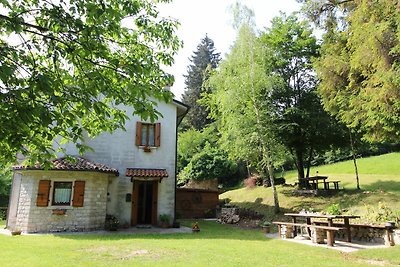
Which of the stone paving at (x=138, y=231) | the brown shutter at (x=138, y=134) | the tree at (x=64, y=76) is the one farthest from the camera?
the brown shutter at (x=138, y=134)

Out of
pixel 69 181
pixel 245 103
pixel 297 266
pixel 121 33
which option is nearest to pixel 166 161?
pixel 69 181

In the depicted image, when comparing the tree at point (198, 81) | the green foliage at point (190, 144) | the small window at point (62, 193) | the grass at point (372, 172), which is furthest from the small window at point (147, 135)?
the tree at point (198, 81)

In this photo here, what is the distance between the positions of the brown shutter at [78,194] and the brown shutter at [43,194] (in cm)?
101

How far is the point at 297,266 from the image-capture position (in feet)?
20.5

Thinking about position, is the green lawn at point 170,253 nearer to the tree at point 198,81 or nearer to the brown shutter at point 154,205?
the brown shutter at point 154,205

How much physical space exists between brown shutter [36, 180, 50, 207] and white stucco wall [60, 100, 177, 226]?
200 centimetres

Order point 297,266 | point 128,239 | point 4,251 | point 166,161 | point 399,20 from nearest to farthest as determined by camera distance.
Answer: point 297,266 < point 4,251 < point 399,20 < point 128,239 < point 166,161

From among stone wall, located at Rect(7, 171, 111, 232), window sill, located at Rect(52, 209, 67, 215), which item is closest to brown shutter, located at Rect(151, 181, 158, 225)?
stone wall, located at Rect(7, 171, 111, 232)

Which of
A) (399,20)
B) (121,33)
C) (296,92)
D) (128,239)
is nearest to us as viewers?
(121,33)

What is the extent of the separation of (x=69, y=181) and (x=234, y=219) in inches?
331

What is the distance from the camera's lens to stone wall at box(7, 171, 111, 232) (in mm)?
11727

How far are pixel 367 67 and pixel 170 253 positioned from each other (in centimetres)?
925

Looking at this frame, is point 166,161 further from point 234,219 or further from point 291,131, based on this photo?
point 291,131

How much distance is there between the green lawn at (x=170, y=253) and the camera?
657 cm
